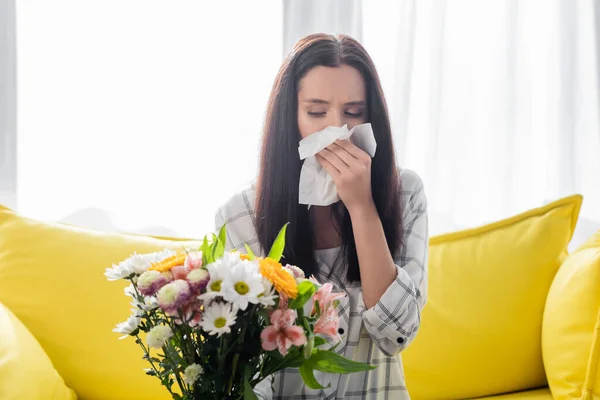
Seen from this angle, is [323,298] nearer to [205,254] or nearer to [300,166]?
[205,254]

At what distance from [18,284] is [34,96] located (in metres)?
0.74

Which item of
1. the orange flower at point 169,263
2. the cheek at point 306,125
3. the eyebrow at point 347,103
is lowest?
the orange flower at point 169,263

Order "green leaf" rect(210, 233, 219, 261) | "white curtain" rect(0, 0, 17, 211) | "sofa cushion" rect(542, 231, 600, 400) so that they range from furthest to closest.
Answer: "white curtain" rect(0, 0, 17, 211)
"sofa cushion" rect(542, 231, 600, 400)
"green leaf" rect(210, 233, 219, 261)

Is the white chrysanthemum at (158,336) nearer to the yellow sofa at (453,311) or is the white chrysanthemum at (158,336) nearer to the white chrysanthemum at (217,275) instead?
the white chrysanthemum at (217,275)

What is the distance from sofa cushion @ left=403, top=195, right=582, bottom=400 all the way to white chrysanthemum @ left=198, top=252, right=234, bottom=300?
118cm

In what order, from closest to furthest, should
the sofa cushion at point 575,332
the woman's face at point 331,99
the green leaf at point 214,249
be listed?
the green leaf at point 214,249 < the woman's face at point 331,99 < the sofa cushion at point 575,332

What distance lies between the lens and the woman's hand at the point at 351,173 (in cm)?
130

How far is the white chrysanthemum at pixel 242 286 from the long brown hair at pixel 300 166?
507 mm

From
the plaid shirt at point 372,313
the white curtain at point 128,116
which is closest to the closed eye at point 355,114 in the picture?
the plaid shirt at point 372,313

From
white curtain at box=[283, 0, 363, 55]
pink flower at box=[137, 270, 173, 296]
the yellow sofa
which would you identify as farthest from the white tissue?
white curtain at box=[283, 0, 363, 55]

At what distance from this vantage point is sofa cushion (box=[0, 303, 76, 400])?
1.58 meters

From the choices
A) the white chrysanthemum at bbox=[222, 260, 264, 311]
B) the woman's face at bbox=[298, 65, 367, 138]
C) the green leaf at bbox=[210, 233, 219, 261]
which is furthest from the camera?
the woman's face at bbox=[298, 65, 367, 138]

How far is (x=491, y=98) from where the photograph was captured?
2.53 meters

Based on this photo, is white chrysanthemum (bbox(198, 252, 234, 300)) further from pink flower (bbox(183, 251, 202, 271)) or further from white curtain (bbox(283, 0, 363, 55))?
white curtain (bbox(283, 0, 363, 55))
